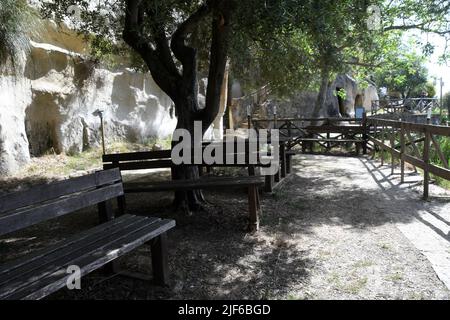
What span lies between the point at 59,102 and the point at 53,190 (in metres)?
8.75

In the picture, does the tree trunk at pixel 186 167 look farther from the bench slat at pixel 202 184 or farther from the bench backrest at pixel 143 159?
the bench slat at pixel 202 184

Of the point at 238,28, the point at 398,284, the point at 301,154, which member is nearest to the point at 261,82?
the point at 301,154

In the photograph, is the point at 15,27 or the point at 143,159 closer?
the point at 143,159

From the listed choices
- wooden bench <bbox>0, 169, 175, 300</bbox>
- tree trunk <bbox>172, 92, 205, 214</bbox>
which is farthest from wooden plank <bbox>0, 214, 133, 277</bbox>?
tree trunk <bbox>172, 92, 205, 214</bbox>

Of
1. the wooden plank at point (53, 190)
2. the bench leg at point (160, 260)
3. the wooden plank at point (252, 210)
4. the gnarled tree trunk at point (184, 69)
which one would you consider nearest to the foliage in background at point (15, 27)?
the gnarled tree trunk at point (184, 69)

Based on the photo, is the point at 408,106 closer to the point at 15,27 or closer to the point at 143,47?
the point at 15,27

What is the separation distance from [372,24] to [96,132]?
8.32 meters

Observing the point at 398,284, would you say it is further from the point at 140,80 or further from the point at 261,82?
the point at 140,80

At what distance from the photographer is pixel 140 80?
47.8 ft

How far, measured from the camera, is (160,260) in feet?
11.1

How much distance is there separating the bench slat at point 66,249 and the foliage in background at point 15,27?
6449 millimetres

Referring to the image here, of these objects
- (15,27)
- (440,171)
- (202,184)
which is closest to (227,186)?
(202,184)
